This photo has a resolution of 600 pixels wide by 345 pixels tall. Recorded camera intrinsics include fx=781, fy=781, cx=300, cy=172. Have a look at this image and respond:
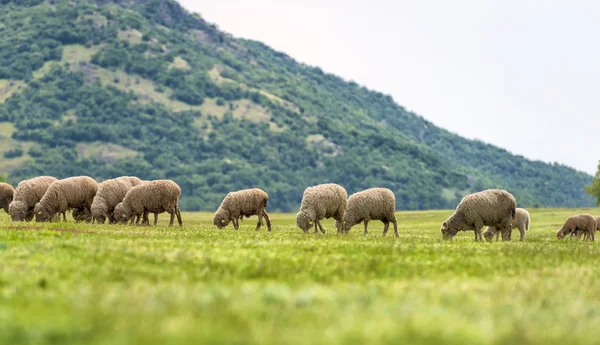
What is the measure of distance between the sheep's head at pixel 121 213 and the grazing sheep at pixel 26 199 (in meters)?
4.80

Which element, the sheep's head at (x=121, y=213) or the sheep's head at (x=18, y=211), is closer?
the sheep's head at (x=121, y=213)

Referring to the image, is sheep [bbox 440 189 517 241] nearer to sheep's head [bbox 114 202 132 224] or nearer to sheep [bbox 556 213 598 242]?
sheep [bbox 556 213 598 242]

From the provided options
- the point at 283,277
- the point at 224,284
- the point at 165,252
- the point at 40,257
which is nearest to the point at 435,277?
the point at 283,277

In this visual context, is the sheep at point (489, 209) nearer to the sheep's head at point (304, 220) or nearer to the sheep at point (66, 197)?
the sheep's head at point (304, 220)

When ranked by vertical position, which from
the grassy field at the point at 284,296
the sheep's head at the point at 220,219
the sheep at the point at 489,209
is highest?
the sheep at the point at 489,209

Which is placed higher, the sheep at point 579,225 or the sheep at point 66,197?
the sheep at point 66,197

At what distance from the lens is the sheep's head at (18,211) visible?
128 ft

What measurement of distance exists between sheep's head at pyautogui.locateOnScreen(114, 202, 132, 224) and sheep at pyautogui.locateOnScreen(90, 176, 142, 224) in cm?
95

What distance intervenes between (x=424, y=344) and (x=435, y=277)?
673 cm

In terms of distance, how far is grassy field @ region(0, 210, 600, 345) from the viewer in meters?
8.05

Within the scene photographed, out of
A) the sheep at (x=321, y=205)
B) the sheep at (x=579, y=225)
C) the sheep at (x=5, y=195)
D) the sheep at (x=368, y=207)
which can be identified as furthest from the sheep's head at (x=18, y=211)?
the sheep at (x=579, y=225)

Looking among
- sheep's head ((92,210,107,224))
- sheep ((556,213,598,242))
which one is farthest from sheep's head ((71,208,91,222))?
sheep ((556,213,598,242))

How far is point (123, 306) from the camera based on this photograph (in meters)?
9.73

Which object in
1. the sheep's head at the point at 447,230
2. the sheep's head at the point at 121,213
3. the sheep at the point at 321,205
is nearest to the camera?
the sheep's head at the point at 447,230
